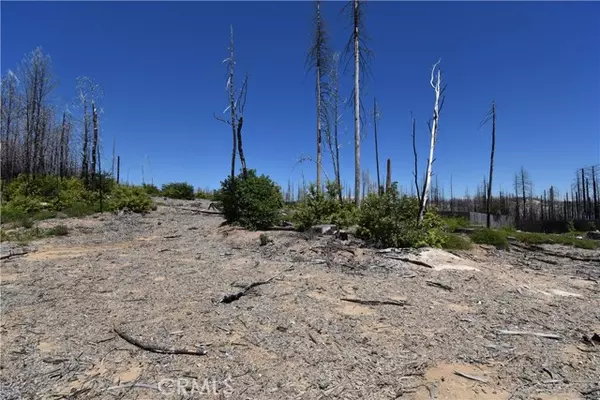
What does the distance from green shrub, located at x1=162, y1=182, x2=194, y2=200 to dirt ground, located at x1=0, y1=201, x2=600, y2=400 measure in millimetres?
19546

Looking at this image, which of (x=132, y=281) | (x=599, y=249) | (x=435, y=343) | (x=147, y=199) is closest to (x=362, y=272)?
(x=435, y=343)

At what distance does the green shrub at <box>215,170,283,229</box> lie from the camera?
11.1 metres

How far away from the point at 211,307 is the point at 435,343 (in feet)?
8.30

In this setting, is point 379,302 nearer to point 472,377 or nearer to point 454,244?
point 472,377

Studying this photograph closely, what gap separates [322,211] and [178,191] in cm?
1823

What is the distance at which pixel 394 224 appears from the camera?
792 cm

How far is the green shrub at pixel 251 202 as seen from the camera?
36.3 ft

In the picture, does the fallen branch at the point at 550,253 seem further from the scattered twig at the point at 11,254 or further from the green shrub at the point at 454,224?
the scattered twig at the point at 11,254

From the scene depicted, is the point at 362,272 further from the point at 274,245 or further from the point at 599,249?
the point at 599,249

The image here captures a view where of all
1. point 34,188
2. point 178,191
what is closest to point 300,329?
point 34,188

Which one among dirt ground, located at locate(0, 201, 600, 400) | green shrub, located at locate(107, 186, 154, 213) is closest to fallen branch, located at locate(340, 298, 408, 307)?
dirt ground, located at locate(0, 201, 600, 400)

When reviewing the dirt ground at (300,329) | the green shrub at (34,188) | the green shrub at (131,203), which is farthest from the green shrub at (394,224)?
the green shrub at (34,188)

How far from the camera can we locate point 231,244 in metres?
9.12

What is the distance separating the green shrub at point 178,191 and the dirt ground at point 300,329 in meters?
19.5
